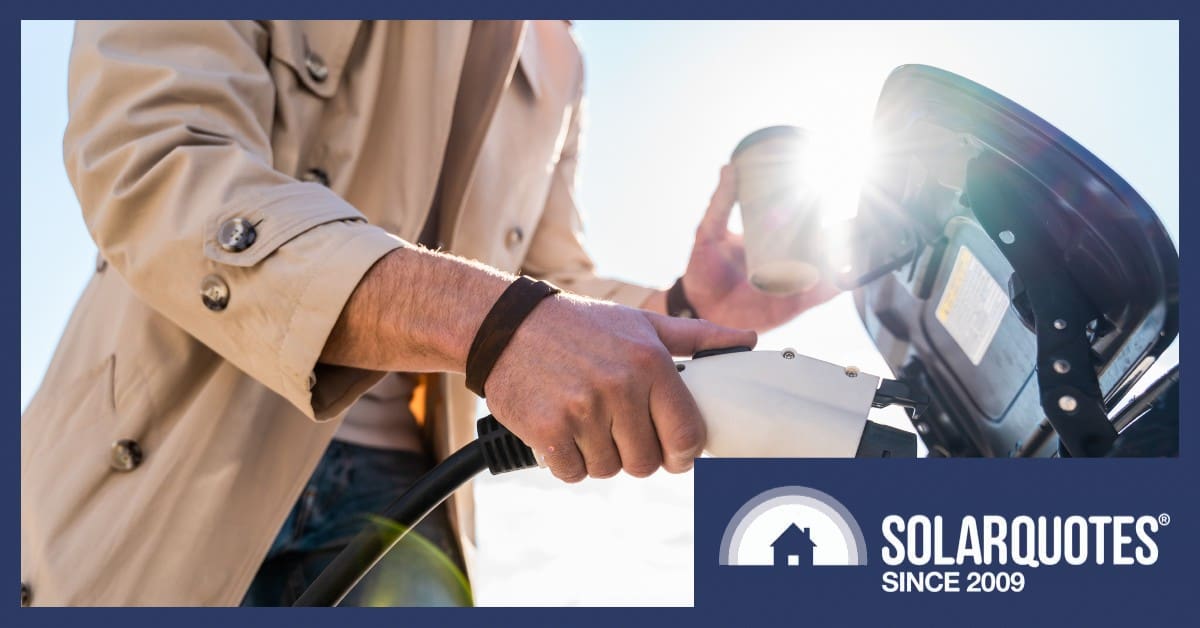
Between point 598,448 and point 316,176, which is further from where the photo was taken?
point 316,176

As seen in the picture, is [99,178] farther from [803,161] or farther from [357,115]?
[803,161]

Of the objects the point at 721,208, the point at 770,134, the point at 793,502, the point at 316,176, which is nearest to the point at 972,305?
the point at 793,502

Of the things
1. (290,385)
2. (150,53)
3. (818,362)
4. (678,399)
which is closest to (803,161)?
(818,362)

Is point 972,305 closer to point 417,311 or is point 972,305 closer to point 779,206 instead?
point 779,206

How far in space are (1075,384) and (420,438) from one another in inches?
57.2

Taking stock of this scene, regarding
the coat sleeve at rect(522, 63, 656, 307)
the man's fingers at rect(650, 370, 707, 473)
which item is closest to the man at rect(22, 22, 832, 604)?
the man's fingers at rect(650, 370, 707, 473)

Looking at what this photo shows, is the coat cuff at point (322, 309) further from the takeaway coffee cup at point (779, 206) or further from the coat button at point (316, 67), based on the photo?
the takeaway coffee cup at point (779, 206)

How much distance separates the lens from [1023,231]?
1.07 meters

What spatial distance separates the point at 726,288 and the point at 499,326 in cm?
115

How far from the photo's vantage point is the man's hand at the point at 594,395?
1.08 metres

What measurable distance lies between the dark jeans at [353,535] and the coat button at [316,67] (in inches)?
27.8

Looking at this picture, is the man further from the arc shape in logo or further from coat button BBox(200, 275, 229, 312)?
the arc shape in logo

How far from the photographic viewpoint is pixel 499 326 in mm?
1147

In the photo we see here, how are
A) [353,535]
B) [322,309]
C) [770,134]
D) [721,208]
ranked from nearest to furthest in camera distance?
1. [322,309]
2. [770,134]
3. [353,535]
4. [721,208]
